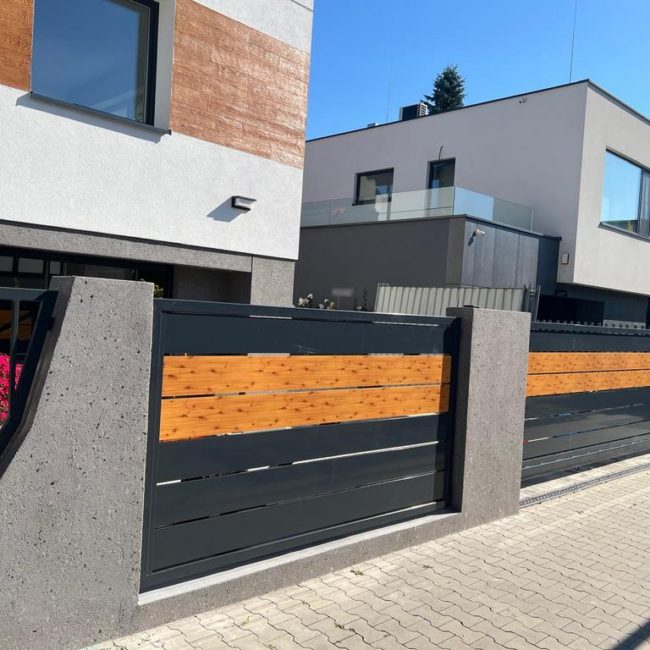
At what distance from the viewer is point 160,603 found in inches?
136

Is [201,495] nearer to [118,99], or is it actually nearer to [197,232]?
[197,232]

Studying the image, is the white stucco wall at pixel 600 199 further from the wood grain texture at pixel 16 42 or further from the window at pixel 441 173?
A: the wood grain texture at pixel 16 42

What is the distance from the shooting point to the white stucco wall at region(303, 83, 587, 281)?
1516 cm

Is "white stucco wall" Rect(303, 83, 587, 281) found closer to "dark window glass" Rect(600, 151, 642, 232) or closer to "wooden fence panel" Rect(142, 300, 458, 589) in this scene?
"dark window glass" Rect(600, 151, 642, 232)

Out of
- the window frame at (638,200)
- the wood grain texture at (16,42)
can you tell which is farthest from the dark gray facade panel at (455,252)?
the wood grain texture at (16,42)

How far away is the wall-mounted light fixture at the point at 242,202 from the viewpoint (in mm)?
8133

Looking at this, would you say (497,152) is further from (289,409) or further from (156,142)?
(289,409)

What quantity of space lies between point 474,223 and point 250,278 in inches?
252

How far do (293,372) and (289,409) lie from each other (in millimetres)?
235

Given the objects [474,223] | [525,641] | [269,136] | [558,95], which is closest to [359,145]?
[558,95]

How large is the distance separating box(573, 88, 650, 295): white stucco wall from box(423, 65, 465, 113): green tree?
32.2 meters

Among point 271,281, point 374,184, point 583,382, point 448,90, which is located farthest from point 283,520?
point 448,90

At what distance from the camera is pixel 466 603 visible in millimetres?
4082

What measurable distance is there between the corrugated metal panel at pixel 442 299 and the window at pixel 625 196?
29.0ft
